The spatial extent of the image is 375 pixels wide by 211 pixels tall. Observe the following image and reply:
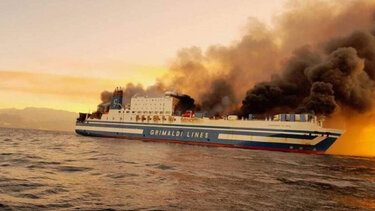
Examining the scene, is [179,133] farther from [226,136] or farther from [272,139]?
[272,139]

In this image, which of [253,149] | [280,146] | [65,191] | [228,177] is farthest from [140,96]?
[65,191]

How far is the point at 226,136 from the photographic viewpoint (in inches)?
2447

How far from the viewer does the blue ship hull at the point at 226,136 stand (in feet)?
179

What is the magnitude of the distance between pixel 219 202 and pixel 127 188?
5.17 m

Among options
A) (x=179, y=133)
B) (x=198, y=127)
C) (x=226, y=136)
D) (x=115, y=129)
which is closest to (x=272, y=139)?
(x=226, y=136)

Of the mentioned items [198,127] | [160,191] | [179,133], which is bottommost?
[160,191]

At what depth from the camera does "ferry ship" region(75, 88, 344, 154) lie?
54844mm

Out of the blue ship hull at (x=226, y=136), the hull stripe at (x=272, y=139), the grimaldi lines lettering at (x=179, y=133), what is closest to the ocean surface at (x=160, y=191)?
the hull stripe at (x=272, y=139)

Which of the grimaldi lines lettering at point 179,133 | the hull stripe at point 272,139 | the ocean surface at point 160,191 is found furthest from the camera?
the grimaldi lines lettering at point 179,133

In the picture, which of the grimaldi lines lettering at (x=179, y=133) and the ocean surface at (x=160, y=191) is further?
the grimaldi lines lettering at (x=179, y=133)

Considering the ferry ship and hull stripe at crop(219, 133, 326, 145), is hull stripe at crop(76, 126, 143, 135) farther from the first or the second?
hull stripe at crop(219, 133, 326, 145)

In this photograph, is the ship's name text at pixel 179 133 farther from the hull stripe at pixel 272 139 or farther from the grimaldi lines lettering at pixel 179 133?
the hull stripe at pixel 272 139

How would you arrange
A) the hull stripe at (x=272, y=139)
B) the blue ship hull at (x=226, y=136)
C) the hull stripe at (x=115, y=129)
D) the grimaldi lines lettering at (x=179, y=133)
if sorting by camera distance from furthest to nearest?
1. the hull stripe at (x=115, y=129)
2. the grimaldi lines lettering at (x=179, y=133)
3. the blue ship hull at (x=226, y=136)
4. the hull stripe at (x=272, y=139)

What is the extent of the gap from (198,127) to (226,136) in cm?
779
